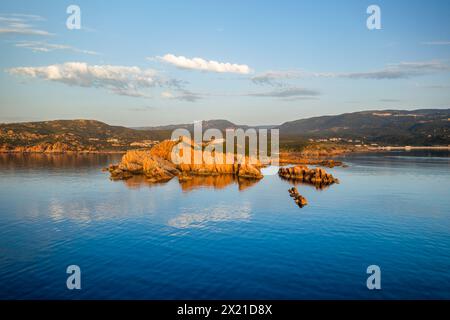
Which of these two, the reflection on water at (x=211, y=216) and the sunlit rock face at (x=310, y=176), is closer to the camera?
the reflection on water at (x=211, y=216)

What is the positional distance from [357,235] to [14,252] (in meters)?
48.8

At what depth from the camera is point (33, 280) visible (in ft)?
99.5

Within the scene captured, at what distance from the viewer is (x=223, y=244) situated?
41.8m

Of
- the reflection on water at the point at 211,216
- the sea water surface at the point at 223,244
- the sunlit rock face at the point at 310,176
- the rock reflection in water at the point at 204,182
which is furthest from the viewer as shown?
the sunlit rock face at the point at 310,176

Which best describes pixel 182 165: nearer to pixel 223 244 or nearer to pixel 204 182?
pixel 204 182

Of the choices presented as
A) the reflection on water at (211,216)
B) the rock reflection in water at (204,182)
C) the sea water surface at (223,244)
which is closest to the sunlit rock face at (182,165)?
the rock reflection in water at (204,182)

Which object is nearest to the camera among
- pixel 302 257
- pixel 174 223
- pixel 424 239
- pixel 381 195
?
pixel 302 257

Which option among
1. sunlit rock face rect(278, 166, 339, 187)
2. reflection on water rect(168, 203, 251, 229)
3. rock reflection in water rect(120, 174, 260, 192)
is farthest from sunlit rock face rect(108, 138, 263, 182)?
reflection on water rect(168, 203, 251, 229)

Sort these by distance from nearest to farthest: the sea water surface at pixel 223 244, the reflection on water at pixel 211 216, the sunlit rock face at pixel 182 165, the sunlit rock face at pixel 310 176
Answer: the sea water surface at pixel 223 244
the reflection on water at pixel 211 216
the sunlit rock face at pixel 310 176
the sunlit rock face at pixel 182 165

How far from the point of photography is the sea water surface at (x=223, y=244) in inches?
1151

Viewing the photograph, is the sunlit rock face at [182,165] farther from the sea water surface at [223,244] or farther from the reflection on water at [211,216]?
the reflection on water at [211,216]

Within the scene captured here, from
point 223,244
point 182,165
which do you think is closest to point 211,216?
point 223,244
